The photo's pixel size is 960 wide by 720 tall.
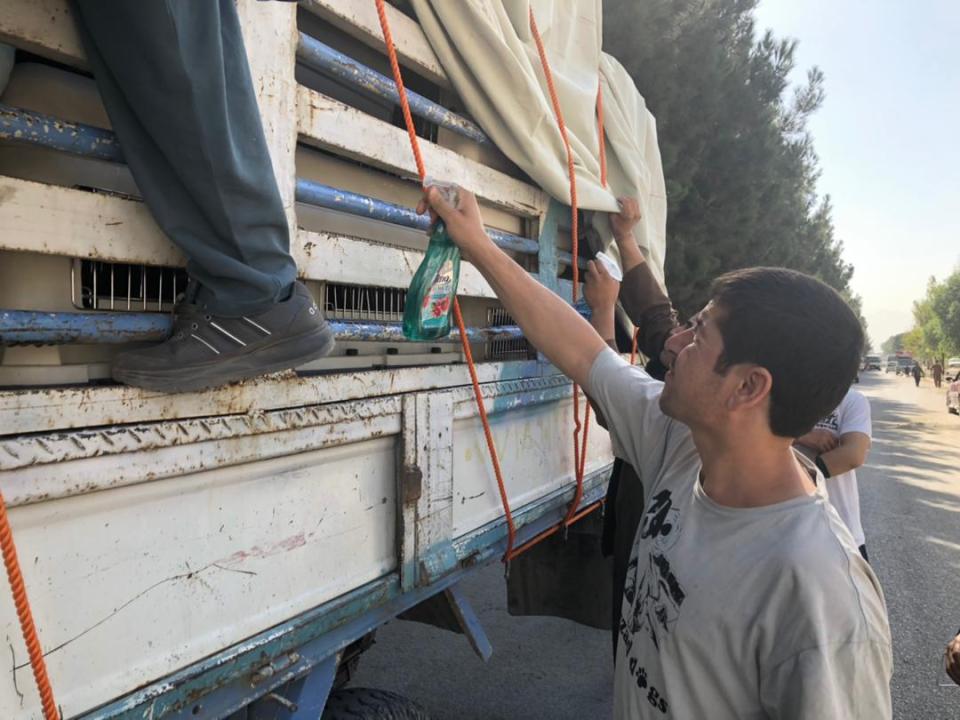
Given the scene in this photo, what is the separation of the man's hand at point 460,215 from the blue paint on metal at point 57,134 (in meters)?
0.72

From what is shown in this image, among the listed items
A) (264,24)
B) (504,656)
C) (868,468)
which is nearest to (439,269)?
(264,24)

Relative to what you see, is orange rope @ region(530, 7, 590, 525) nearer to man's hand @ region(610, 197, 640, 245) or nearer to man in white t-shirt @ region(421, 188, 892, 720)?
man's hand @ region(610, 197, 640, 245)

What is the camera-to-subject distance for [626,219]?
2.62 m

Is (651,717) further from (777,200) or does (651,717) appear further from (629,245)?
(777,200)

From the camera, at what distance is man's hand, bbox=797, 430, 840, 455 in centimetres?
275

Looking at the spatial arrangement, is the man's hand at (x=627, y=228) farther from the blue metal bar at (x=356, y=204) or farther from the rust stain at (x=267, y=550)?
the rust stain at (x=267, y=550)

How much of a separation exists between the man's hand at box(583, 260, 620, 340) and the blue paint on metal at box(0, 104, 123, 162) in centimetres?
167

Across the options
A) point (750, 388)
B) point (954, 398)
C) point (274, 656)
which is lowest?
point (954, 398)

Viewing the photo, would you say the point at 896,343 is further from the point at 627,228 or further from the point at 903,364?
the point at 627,228

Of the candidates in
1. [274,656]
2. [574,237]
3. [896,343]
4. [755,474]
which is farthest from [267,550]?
[896,343]

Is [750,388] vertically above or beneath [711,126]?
beneath

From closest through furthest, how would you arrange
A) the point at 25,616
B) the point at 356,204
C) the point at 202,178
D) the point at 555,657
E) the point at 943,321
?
the point at 25,616
the point at 202,178
the point at 356,204
the point at 555,657
the point at 943,321

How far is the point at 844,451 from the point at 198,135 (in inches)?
103

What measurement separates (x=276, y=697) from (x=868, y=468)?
1090 centimetres
